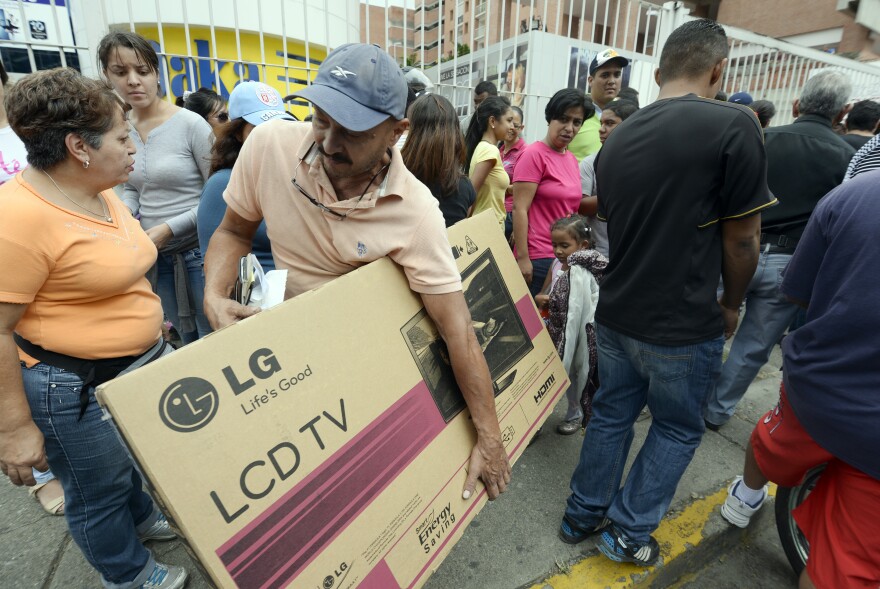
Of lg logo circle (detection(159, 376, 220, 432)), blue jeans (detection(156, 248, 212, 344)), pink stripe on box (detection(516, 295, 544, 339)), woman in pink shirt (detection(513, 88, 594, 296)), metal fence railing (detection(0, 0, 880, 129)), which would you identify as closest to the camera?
lg logo circle (detection(159, 376, 220, 432))

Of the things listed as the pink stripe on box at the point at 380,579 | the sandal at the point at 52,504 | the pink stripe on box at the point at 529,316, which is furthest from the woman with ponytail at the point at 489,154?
the sandal at the point at 52,504

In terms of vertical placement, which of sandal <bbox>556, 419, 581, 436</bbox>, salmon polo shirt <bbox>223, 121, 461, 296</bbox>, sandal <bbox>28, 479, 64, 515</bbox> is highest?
salmon polo shirt <bbox>223, 121, 461, 296</bbox>

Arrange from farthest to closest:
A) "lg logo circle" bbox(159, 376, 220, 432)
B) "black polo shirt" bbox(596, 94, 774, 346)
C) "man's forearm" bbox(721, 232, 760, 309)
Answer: "man's forearm" bbox(721, 232, 760, 309) < "black polo shirt" bbox(596, 94, 774, 346) < "lg logo circle" bbox(159, 376, 220, 432)

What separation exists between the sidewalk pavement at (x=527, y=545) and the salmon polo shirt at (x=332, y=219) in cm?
129

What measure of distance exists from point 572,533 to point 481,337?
1073mm

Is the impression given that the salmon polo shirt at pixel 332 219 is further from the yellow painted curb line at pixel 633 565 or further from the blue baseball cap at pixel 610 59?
the blue baseball cap at pixel 610 59

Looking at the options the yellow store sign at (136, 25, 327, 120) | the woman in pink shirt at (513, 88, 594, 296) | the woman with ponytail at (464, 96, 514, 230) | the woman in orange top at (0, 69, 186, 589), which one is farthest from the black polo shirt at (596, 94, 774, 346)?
the yellow store sign at (136, 25, 327, 120)

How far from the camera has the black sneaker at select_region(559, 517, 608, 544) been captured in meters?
1.97

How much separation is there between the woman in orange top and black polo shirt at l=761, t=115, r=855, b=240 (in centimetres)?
325

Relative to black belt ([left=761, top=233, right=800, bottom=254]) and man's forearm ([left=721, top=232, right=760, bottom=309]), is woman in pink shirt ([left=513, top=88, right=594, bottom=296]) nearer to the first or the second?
black belt ([left=761, top=233, right=800, bottom=254])

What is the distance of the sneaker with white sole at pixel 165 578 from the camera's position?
1696mm

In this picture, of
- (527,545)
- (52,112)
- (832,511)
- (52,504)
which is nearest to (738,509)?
(832,511)

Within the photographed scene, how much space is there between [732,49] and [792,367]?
314 inches

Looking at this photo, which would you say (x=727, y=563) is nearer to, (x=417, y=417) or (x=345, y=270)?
(x=417, y=417)
